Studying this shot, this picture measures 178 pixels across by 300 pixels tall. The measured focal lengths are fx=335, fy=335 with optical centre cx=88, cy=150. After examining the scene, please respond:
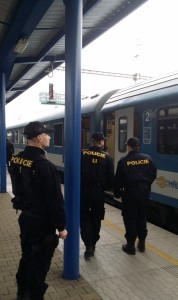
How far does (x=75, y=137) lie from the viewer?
408cm

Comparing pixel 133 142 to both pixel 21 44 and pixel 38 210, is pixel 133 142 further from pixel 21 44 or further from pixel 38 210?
pixel 21 44

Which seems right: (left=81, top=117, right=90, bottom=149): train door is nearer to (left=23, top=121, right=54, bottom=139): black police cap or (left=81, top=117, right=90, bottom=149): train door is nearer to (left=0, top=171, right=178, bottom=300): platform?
(left=0, top=171, right=178, bottom=300): platform

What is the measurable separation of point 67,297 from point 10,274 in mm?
938

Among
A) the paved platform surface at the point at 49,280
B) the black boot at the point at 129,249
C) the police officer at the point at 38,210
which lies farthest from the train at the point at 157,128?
the police officer at the point at 38,210

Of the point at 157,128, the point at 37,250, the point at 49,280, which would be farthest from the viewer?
the point at 157,128

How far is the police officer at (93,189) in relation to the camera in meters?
4.85

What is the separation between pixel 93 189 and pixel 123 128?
12.4 feet

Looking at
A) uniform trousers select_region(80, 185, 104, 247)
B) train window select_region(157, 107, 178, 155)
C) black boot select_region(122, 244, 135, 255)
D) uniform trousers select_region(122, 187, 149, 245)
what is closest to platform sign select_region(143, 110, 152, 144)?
train window select_region(157, 107, 178, 155)

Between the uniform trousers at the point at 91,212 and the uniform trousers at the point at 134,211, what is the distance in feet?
1.34

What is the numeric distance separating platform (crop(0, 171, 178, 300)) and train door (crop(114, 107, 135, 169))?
281cm

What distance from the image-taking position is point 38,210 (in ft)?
10.5

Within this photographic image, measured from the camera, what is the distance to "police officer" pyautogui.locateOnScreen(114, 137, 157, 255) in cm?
501

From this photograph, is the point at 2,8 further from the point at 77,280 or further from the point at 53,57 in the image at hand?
the point at 77,280

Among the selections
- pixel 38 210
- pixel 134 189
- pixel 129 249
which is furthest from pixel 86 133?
pixel 38 210
